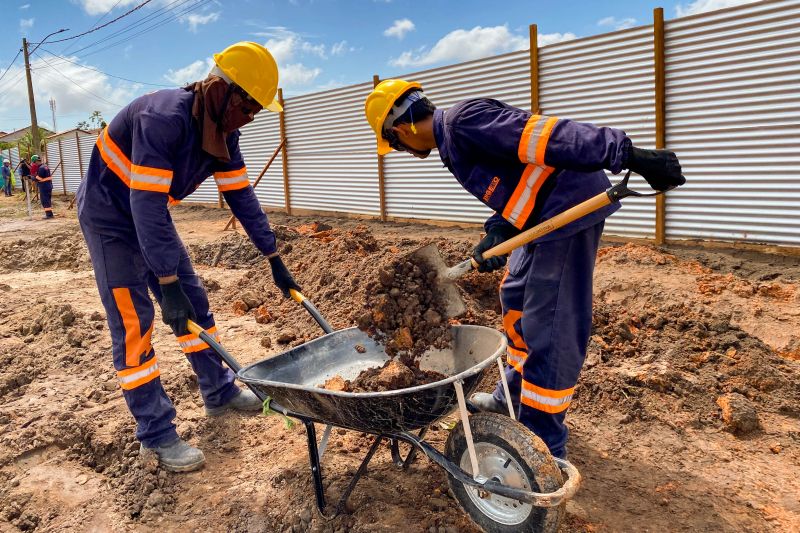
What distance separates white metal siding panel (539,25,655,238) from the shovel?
14.9 feet

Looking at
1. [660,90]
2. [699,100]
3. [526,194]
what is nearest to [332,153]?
[660,90]

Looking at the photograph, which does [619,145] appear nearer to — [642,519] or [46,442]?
[642,519]

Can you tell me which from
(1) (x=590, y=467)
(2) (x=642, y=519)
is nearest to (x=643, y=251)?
(1) (x=590, y=467)

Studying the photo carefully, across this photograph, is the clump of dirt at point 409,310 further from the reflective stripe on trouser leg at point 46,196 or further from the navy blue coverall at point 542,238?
the reflective stripe on trouser leg at point 46,196

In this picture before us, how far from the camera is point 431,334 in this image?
2.91 metres

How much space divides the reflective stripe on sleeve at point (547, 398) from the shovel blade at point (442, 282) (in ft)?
1.82

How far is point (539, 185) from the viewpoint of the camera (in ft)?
8.11

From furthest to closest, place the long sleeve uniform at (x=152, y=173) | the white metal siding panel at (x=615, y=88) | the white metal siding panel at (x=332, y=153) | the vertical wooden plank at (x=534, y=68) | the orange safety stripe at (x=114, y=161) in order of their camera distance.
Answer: the white metal siding panel at (x=332, y=153), the vertical wooden plank at (x=534, y=68), the white metal siding panel at (x=615, y=88), the orange safety stripe at (x=114, y=161), the long sleeve uniform at (x=152, y=173)

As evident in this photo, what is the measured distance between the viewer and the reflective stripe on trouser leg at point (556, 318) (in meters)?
2.48

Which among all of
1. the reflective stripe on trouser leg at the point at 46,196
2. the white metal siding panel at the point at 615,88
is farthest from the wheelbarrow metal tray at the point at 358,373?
the reflective stripe on trouser leg at the point at 46,196

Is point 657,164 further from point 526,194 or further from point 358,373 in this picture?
point 358,373

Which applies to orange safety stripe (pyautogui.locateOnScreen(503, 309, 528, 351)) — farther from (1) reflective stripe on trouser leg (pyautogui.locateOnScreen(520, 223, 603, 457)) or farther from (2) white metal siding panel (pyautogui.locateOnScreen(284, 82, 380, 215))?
(2) white metal siding panel (pyautogui.locateOnScreen(284, 82, 380, 215))

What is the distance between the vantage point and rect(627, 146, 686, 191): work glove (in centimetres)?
210

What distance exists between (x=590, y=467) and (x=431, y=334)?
1087 millimetres
